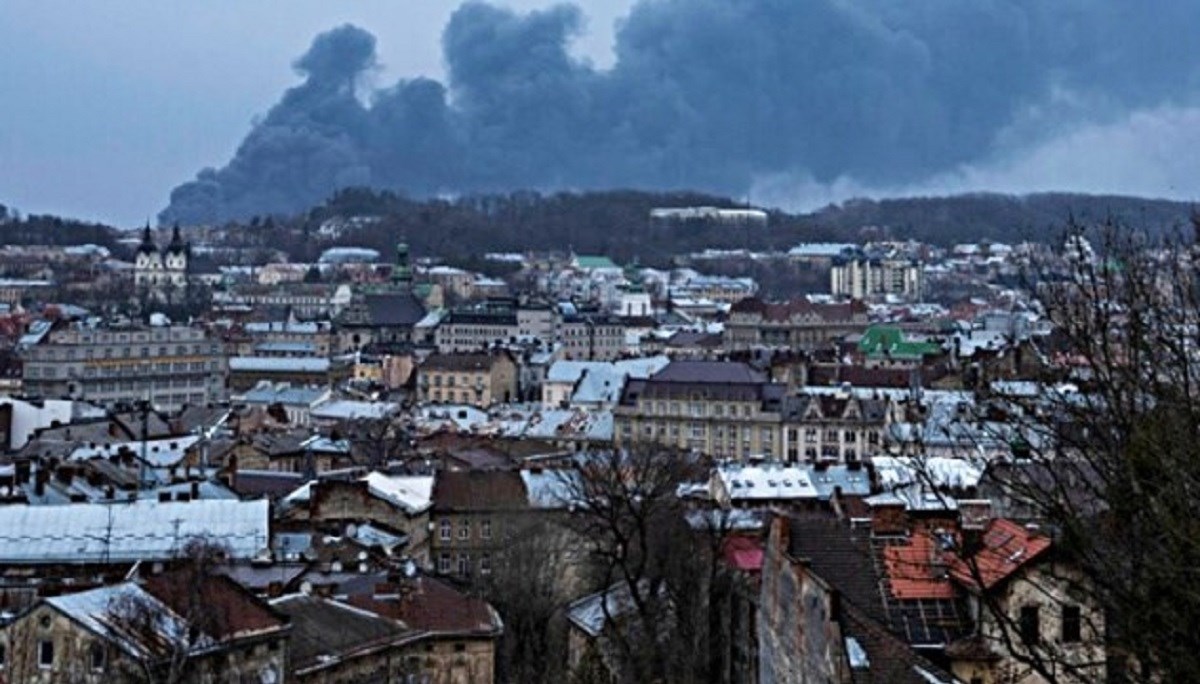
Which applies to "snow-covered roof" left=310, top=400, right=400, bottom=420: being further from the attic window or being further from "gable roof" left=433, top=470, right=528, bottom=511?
the attic window

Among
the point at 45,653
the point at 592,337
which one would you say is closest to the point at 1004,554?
the point at 45,653

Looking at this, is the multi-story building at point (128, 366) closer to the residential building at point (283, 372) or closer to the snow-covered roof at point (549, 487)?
the residential building at point (283, 372)

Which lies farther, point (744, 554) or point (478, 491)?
point (478, 491)

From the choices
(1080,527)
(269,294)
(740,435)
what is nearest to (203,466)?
(740,435)

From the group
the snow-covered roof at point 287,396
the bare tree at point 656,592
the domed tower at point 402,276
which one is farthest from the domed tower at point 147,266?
the bare tree at point 656,592

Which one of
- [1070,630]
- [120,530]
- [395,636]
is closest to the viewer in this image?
[1070,630]

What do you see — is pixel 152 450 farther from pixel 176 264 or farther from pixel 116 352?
pixel 176 264

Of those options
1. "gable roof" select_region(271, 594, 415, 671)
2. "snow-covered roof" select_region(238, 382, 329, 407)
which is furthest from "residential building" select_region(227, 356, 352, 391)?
"gable roof" select_region(271, 594, 415, 671)
